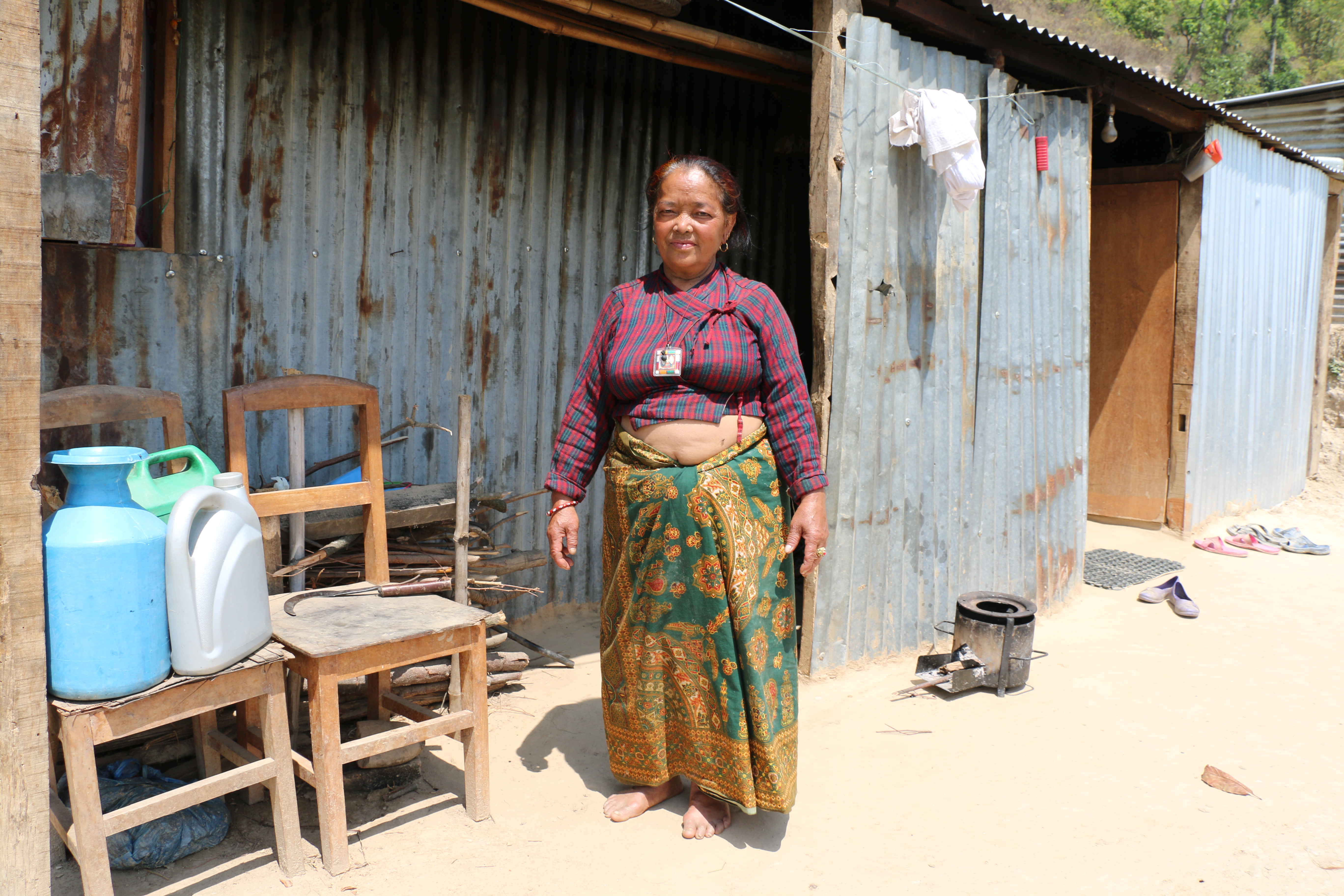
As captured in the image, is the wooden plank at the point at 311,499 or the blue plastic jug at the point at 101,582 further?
the wooden plank at the point at 311,499

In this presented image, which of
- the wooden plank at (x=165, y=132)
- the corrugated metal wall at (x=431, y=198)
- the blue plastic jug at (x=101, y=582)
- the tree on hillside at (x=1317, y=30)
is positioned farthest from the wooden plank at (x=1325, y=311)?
the tree on hillside at (x=1317, y=30)

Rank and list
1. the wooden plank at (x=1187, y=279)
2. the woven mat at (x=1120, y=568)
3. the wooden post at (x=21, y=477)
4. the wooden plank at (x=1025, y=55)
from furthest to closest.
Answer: the wooden plank at (x=1187, y=279) → the woven mat at (x=1120, y=568) → the wooden plank at (x=1025, y=55) → the wooden post at (x=21, y=477)

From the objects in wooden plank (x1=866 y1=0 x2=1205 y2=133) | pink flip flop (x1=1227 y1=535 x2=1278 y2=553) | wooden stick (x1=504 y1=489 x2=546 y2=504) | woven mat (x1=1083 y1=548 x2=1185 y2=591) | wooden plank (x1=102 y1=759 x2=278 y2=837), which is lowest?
woven mat (x1=1083 y1=548 x2=1185 y2=591)

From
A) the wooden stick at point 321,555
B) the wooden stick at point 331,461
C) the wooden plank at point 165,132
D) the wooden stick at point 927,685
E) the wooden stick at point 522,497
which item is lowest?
the wooden stick at point 927,685

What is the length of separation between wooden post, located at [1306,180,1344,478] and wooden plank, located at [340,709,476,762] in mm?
10223

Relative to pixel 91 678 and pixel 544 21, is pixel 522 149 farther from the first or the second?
pixel 91 678

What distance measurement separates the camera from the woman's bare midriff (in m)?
2.96

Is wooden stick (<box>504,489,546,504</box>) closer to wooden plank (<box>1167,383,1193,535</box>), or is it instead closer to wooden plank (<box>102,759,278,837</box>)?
wooden plank (<box>102,759,278,837</box>)

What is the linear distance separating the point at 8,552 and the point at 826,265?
323cm

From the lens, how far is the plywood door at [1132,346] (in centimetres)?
740

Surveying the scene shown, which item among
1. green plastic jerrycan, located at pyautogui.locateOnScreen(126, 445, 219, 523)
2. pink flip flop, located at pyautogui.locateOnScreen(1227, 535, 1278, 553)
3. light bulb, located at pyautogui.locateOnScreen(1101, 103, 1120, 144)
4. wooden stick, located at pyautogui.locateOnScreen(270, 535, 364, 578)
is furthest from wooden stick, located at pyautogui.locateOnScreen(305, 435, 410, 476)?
pink flip flop, located at pyautogui.locateOnScreen(1227, 535, 1278, 553)

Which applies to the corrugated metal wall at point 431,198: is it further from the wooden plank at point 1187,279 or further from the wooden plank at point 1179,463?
the wooden plank at point 1179,463

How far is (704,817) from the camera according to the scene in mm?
3102

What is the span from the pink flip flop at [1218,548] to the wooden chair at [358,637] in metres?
6.46
